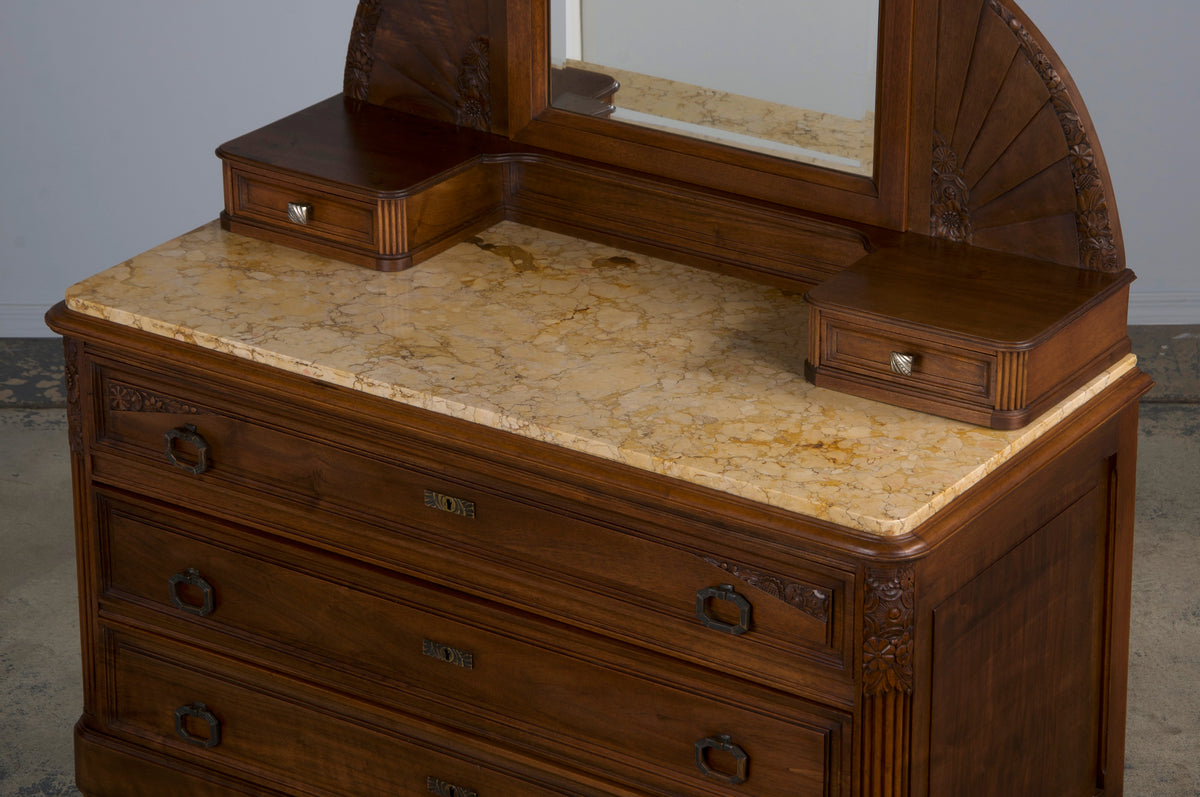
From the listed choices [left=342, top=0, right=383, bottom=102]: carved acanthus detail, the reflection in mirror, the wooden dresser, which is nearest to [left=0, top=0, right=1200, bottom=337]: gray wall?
[left=342, top=0, right=383, bottom=102]: carved acanthus detail

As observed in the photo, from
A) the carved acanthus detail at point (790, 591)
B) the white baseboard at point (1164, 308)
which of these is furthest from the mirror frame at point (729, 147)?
the white baseboard at point (1164, 308)

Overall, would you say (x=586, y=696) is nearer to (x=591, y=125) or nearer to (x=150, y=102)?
(x=591, y=125)

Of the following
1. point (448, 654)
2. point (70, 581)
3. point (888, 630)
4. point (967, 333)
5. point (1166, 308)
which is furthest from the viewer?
point (1166, 308)

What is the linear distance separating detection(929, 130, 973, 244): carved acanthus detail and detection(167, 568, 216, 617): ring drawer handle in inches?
55.1

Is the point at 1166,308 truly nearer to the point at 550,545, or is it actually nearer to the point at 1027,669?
the point at 1027,669

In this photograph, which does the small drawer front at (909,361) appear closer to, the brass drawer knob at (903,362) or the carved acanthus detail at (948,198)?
the brass drawer knob at (903,362)

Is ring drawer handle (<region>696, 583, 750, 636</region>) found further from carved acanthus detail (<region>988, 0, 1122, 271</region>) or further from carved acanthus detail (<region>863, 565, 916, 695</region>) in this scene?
carved acanthus detail (<region>988, 0, 1122, 271</region>)

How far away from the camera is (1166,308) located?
496 cm

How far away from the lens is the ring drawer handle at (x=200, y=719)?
10.8 ft

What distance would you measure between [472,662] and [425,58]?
3.91 feet

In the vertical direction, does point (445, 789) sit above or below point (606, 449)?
below

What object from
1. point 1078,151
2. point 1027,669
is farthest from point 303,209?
point 1027,669

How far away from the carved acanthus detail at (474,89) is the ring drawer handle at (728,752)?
1.30 metres

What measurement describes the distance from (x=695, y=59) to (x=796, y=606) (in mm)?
1050
